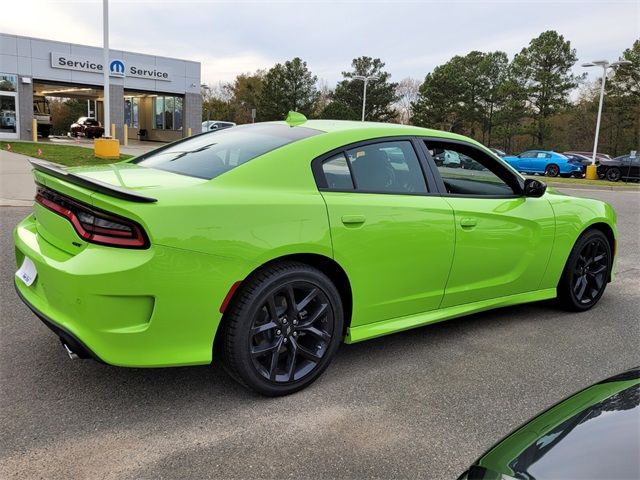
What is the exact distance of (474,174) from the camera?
4.18 metres

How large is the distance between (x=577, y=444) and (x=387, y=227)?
5.90 ft

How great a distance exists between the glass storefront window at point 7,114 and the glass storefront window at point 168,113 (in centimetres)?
1082

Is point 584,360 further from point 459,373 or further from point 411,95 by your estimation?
point 411,95

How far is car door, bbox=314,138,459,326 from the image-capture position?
3.07m

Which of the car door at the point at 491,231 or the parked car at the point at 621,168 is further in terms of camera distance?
the parked car at the point at 621,168

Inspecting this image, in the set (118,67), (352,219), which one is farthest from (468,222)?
(118,67)

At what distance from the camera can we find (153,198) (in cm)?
253

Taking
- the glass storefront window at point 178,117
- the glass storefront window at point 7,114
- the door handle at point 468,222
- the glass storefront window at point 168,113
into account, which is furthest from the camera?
the glass storefront window at point 168,113

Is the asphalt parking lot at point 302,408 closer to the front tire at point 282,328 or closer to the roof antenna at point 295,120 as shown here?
the front tire at point 282,328

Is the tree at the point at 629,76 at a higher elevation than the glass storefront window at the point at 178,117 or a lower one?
higher

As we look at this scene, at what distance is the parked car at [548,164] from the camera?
93.8 ft

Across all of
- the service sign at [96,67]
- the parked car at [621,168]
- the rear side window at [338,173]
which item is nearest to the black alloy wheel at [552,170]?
the parked car at [621,168]

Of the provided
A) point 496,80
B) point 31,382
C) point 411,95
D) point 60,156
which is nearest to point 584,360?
point 31,382

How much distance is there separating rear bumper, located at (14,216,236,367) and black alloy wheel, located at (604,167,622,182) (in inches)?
1100
